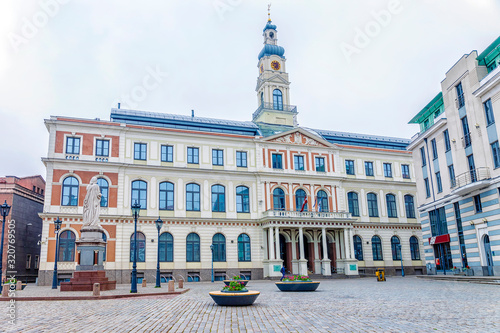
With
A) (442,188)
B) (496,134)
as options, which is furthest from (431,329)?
(442,188)

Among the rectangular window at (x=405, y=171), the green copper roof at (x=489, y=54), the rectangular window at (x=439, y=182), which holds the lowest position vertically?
the rectangular window at (x=439, y=182)

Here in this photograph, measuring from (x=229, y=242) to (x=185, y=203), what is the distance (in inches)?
239

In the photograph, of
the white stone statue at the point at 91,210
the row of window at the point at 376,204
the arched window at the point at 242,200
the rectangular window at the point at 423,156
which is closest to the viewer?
the white stone statue at the point at 91,210

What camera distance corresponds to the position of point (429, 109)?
3975cm

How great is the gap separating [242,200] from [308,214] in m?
7.16

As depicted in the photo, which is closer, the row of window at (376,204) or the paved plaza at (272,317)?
the paved plaza at (272,317)

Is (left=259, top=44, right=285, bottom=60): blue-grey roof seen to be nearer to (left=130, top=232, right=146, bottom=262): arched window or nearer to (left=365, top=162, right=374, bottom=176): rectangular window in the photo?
(left=365, top=162, right=374, bottom=176): rectangular window

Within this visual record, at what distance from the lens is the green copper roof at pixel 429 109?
37719 millimetres

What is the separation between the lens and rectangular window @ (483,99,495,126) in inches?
1160

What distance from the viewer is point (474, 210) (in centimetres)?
3145

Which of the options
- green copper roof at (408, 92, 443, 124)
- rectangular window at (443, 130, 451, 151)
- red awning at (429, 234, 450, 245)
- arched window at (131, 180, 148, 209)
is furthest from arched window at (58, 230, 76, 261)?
green copper roof at (408, 92, 443, 124)

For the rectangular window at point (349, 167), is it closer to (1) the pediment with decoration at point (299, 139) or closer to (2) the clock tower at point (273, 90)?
(1) the pediment with decoration at point (299, 139)

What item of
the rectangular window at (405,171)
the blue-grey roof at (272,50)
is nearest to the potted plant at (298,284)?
the rectangular window at (405,171)

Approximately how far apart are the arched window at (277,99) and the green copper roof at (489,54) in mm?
26492
